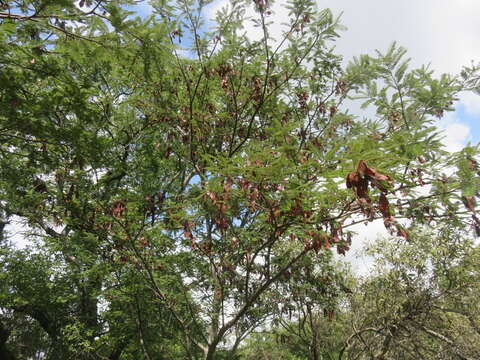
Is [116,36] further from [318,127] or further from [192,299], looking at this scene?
[192,299]

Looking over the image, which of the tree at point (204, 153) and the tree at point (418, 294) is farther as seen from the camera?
the tree at point (418, 294)

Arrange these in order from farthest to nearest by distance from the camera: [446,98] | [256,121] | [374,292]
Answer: [374,292] < [256,121] < [446,98]

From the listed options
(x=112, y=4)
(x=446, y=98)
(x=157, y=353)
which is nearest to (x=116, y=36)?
(x=112, y=4)

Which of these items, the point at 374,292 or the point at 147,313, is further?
the point at 374,292

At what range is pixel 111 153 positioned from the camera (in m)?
5.89

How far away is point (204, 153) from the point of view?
5551 mm

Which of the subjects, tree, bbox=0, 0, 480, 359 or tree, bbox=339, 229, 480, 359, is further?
tree, bbox=339, 229, 480, 359

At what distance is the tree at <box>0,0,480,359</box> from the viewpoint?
10.2 ft

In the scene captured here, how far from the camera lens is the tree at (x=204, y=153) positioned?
3104 mm

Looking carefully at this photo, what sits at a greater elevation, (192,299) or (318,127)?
(318,127)

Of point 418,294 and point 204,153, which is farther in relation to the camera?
point 418,294

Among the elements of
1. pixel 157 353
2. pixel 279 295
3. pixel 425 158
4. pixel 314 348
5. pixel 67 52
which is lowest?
pixel 314 348

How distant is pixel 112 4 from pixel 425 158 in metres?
4.01

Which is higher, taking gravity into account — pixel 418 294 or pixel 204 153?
pixel 204 153
